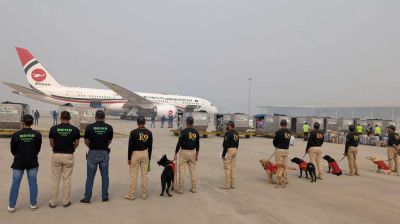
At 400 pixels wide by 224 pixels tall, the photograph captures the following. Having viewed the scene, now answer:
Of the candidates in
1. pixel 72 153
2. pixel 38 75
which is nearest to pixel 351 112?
pixel 38 75

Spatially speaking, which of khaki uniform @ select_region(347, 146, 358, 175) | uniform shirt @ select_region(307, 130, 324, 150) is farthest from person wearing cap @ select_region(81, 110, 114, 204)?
khaki uniform @ select_region(347, 146, 358, 175)

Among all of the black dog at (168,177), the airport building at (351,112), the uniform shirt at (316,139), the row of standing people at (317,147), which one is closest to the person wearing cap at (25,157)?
the black dog at (168,177)

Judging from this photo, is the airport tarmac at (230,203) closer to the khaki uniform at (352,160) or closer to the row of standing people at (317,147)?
the khaki uniform at (352,160)

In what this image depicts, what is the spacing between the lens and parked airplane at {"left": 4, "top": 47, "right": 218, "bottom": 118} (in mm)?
36406

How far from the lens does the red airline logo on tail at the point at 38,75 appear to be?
37569 millimetres

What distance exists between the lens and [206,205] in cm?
606

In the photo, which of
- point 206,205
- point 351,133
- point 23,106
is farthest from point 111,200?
point 23,106

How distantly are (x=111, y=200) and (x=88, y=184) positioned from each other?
0.60 meters

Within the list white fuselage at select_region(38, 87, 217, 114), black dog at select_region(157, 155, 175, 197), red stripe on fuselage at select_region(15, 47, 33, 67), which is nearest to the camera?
black dog at select_region(157, 155, 175, 197)

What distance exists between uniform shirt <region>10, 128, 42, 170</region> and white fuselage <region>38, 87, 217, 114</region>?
3454cm

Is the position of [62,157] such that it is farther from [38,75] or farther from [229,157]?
[38,75]

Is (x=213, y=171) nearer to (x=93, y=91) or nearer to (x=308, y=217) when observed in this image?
(x=308, y=217)

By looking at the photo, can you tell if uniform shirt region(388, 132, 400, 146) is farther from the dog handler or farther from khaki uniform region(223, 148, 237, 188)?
khaki uniform region(223, 148, 237, 188)

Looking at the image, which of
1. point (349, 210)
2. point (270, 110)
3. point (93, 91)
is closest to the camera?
point (349, 210)
